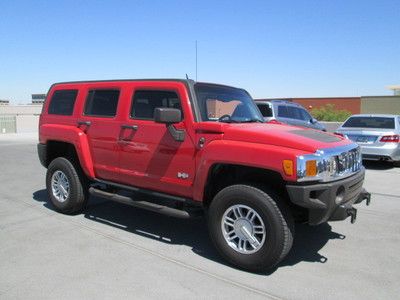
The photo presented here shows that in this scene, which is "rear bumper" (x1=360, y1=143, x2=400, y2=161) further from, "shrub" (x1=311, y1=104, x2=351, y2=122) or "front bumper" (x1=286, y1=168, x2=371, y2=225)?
"shrub" (x1=311, y1=104, x2=351, y2=122)

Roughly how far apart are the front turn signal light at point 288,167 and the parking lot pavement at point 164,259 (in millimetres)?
1041

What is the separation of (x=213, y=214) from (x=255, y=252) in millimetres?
602

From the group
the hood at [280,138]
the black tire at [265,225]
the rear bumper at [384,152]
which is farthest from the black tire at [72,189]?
the rear bumper at [384,152]

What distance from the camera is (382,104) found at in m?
38.3

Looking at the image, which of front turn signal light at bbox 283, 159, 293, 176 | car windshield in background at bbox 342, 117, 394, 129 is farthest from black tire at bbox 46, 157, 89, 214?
car windshield in background at bbox 342, 117, 394, 129

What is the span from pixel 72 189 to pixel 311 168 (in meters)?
3.66

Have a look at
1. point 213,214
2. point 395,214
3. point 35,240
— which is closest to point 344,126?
point 395,214

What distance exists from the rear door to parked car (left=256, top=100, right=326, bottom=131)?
671 centimetres

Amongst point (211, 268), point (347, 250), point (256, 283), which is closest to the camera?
point (256, 283)

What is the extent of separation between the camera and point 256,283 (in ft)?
13.0

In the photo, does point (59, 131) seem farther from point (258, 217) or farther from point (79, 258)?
point (258, 217)

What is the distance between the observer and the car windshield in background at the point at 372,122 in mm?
11641

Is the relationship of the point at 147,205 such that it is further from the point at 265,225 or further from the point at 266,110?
the point at 266,110

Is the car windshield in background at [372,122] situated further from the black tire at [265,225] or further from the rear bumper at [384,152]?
the black tire at [265,225]
